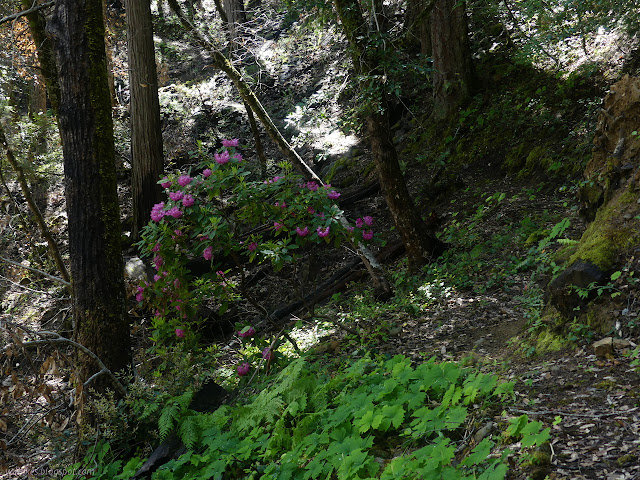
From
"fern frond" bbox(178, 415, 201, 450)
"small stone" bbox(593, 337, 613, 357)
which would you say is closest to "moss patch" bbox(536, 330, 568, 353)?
"small stone" bbox(593, 337, 613, 357)

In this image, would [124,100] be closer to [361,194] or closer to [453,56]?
[361,194]

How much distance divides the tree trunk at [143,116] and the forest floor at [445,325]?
197cm

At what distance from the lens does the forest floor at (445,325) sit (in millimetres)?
2402

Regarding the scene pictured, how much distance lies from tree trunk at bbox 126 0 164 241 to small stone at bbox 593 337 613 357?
7254 millimetres

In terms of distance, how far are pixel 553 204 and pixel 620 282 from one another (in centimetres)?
304

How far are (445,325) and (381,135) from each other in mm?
2317

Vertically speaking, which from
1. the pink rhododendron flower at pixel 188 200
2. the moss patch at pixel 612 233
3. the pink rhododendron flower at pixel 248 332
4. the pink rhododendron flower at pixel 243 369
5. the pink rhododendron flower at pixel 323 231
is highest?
the pink rhododendron flower at pixel 188 200

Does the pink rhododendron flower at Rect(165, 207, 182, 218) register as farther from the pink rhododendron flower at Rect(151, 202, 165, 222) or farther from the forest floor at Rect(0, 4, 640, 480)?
the forest floor at Rect(0, 4, 640, 480)

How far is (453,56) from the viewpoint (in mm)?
8812

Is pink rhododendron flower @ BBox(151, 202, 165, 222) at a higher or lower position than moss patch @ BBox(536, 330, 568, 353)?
higher

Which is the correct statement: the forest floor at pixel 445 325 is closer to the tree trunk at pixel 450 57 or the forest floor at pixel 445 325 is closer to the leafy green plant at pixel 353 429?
the leafy green plant at pixel 353 429

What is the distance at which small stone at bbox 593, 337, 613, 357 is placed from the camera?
2.91 m

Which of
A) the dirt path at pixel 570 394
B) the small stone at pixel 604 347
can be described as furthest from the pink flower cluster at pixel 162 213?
the small stone at pixel 604 347

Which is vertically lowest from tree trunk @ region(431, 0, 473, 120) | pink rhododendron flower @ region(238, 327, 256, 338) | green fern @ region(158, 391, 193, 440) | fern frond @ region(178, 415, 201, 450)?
fern frond @ region(178, 415, 201, 450)
